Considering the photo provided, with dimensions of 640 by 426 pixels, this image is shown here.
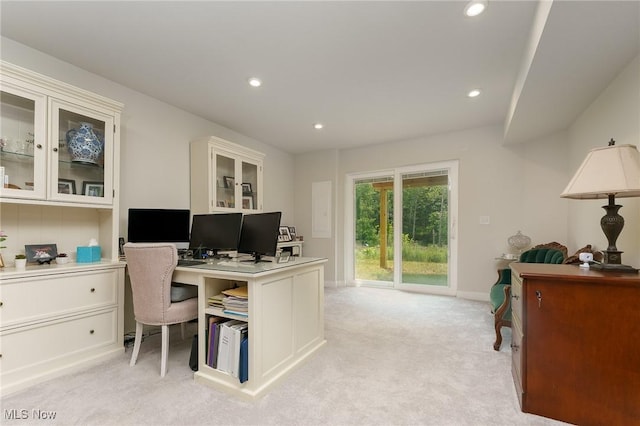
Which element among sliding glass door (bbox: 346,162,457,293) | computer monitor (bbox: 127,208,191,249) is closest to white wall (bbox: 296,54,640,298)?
sliding glass door (bbox: 346,162,457,293)

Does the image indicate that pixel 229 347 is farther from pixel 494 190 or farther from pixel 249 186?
pixel 494 190

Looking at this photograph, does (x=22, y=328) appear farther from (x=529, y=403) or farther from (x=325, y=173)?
(x=325, y=173)

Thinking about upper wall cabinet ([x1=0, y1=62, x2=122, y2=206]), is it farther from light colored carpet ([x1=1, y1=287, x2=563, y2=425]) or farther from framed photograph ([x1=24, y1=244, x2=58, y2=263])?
light colored carpet ([x1=1, y1=287, x2=563, y2=425])

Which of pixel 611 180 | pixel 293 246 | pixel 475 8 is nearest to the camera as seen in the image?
pixel 611 180

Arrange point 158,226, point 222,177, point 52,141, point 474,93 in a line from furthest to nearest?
1. point 222,177
2. point 474,93
3. point 158,226
4. point 52,141

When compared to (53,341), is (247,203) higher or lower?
higher

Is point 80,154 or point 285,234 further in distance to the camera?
point 285,234

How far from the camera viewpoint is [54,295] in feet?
6.59

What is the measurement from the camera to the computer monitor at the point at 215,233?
8.00ft

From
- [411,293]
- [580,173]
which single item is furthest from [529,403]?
[411,293]

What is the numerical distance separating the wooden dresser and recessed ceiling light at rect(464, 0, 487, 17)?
1.65 metres

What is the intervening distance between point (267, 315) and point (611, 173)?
2.14m

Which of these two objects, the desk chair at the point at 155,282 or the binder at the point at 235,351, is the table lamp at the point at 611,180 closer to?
the binder at the point at 235,351

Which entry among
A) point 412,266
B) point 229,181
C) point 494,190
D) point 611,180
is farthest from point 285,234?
point 611,180
